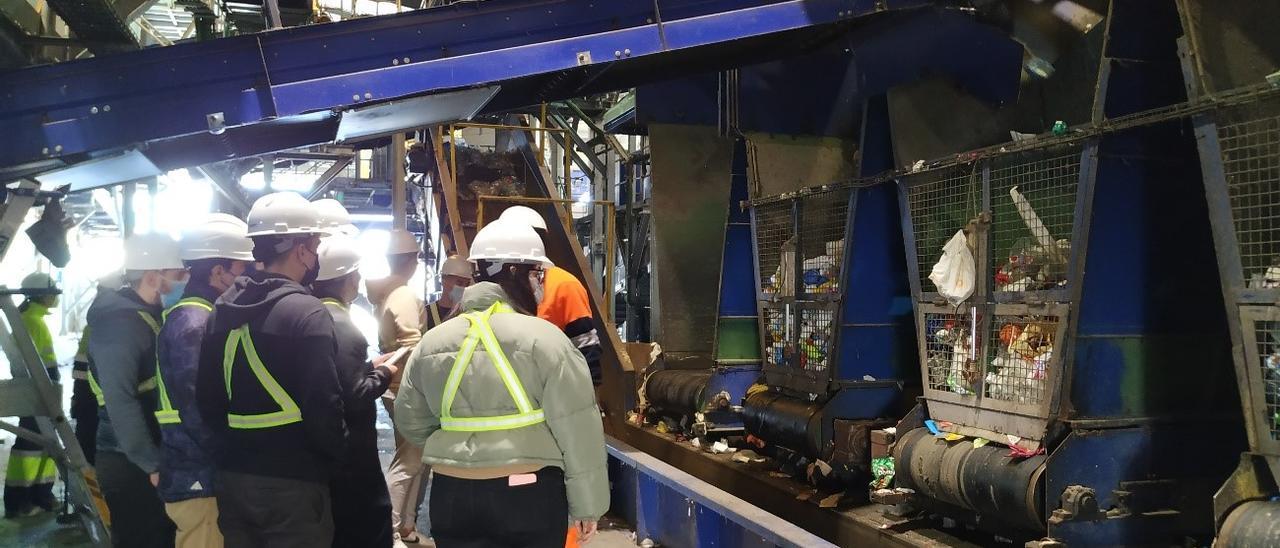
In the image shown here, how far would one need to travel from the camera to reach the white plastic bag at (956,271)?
13.5ft

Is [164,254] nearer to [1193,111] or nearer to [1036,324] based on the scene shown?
[1036,324]

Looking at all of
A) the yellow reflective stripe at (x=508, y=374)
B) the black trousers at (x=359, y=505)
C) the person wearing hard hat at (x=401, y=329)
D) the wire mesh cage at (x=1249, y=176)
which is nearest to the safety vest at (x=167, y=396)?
the black trousers at (x=359, y=505)

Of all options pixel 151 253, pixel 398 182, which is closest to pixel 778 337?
pixel 151 253

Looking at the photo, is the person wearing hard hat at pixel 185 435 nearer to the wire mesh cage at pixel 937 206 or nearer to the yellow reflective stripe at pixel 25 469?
the wire mesh cage at pixel 937 206

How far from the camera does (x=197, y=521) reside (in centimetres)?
346

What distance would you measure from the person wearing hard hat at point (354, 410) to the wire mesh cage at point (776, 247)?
288 cm

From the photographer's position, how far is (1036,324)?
3764 mm

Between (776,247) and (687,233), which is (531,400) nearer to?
(776,247)

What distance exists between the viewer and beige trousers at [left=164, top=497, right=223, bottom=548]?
3.45 meters

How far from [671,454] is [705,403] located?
1.69ft

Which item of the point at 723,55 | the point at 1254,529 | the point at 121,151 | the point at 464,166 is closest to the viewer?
the point at 1254,529

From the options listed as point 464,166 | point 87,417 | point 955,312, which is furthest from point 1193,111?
point 87,417

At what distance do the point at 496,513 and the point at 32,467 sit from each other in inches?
227

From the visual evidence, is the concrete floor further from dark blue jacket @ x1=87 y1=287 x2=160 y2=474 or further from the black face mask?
→ the black face mask
